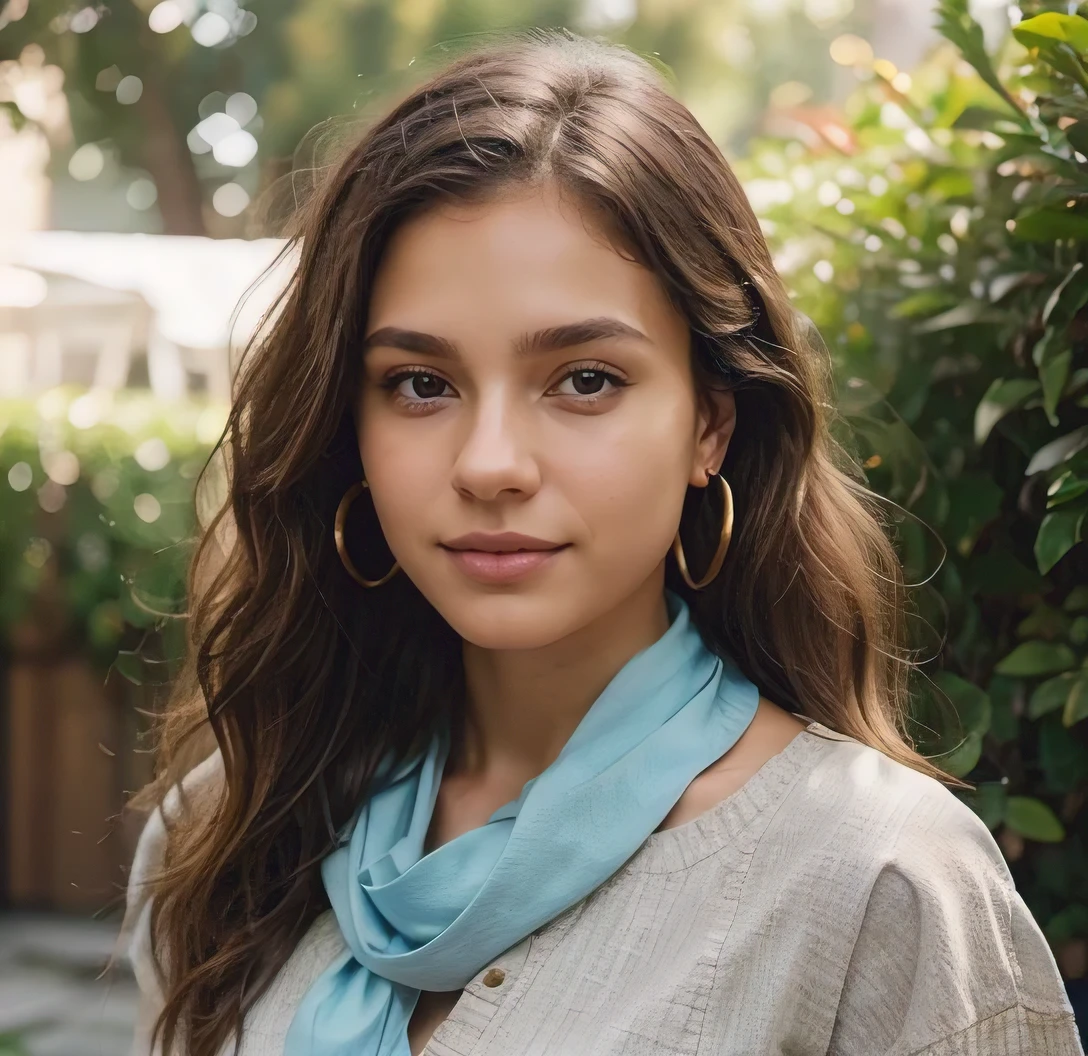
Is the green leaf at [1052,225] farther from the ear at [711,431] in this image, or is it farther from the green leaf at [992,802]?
the green leaf at [992,802]

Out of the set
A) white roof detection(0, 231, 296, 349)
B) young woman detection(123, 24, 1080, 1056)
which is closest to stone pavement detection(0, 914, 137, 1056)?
white roof detection(0, 231, 296, 349)

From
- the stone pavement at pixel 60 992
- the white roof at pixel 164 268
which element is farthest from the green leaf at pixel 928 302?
the white roof at pixel 164 268

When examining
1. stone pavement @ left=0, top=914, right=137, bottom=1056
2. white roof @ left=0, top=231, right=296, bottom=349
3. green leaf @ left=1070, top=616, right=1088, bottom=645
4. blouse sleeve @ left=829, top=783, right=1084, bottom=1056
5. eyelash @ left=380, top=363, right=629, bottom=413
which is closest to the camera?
blouse sleeve @ left=829, top=783, right=1084, bottom=1056

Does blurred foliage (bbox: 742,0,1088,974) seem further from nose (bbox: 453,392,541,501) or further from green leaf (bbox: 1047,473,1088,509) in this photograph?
nose (bbox: 453,392,541,501)

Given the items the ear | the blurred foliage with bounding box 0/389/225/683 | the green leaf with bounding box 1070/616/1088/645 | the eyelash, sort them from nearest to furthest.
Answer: the eyelash < the ear < the green leaf with bounding box 1070/616/1088/645 < the blurred foliage with bounding box 0/389/225/683

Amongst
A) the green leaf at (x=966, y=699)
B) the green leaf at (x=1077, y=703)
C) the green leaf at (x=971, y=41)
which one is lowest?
the green leaf at (x=966, y=699)

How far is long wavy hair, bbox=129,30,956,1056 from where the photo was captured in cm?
129

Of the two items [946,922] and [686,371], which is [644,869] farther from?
[686,371]

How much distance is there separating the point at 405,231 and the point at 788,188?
1.03 metres

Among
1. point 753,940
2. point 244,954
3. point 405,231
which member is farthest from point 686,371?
point 244,954

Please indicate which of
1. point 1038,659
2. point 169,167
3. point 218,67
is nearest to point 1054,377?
point 1038,659

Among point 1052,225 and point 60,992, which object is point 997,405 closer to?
point 1052,225

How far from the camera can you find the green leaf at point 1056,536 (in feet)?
4.57

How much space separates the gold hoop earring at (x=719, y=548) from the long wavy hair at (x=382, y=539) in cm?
2
